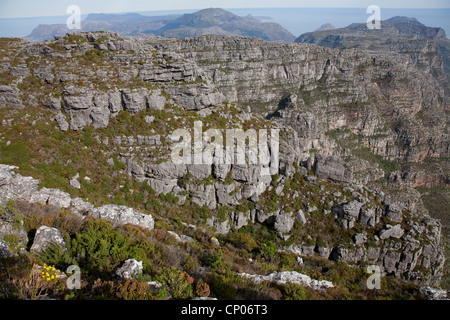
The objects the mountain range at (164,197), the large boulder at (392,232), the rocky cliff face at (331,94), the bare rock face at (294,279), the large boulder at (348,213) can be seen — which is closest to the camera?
the mountain range at (164,197)

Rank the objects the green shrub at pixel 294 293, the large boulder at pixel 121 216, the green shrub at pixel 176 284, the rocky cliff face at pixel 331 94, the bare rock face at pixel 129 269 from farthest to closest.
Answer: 1. the rocky cliff face at pixel 331 94
2. the large boulder at pixel 121 216
3. the green shrub at pixel 294 293
4. the bare rock face at pixel 129 269
5. the green shrub at pixel 176 284

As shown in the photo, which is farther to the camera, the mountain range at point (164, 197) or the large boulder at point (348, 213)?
the large boulder at point (348, 213)

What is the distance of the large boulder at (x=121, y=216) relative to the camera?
1988 cm

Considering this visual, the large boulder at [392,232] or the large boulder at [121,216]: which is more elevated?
the large boulder at [121,216]

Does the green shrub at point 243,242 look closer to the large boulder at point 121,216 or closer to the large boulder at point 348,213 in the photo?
the large boulder at point 121,216

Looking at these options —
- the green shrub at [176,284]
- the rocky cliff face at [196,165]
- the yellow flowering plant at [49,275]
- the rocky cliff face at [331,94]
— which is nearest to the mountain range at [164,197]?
the green shrub at [176,284]

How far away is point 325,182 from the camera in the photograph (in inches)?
1542

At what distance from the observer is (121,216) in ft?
67.2

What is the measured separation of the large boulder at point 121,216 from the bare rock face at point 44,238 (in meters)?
6.55

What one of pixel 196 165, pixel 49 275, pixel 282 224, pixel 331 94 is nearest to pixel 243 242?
pixel 282 224

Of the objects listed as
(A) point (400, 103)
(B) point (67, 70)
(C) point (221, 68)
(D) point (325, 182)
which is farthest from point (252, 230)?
(A) point (400, 103)

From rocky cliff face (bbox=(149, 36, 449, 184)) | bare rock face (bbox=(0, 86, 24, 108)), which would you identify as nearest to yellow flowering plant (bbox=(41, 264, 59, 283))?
bare rock face (bbox=(0, 86, 24, 108))

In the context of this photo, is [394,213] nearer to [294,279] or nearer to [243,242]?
[243,242]

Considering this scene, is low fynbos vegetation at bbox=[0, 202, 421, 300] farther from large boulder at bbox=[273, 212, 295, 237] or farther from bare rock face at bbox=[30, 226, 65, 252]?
large boulder at bbox=[273, 212, 295, 237]
